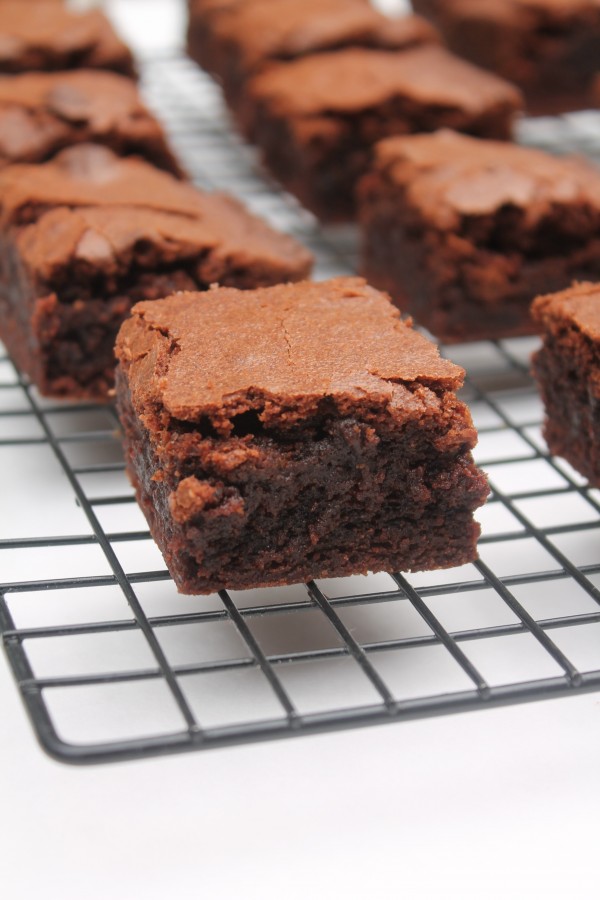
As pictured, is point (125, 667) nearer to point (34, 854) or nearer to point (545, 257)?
point (34, 854)

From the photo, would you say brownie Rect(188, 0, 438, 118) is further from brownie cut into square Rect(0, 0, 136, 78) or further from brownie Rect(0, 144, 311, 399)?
brownie Rect(0, 144, 311, 399)

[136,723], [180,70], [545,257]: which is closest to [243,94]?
[180,70]

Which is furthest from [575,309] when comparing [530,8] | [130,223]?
[530,8]

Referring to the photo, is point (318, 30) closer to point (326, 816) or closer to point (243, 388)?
point (243, 388)

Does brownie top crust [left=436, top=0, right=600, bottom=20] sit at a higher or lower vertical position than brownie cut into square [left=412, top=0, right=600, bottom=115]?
higher

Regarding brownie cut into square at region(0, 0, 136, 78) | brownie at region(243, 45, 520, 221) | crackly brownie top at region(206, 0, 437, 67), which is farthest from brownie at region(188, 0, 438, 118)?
brownie cut into square at region(0, 0, 136, 78)
